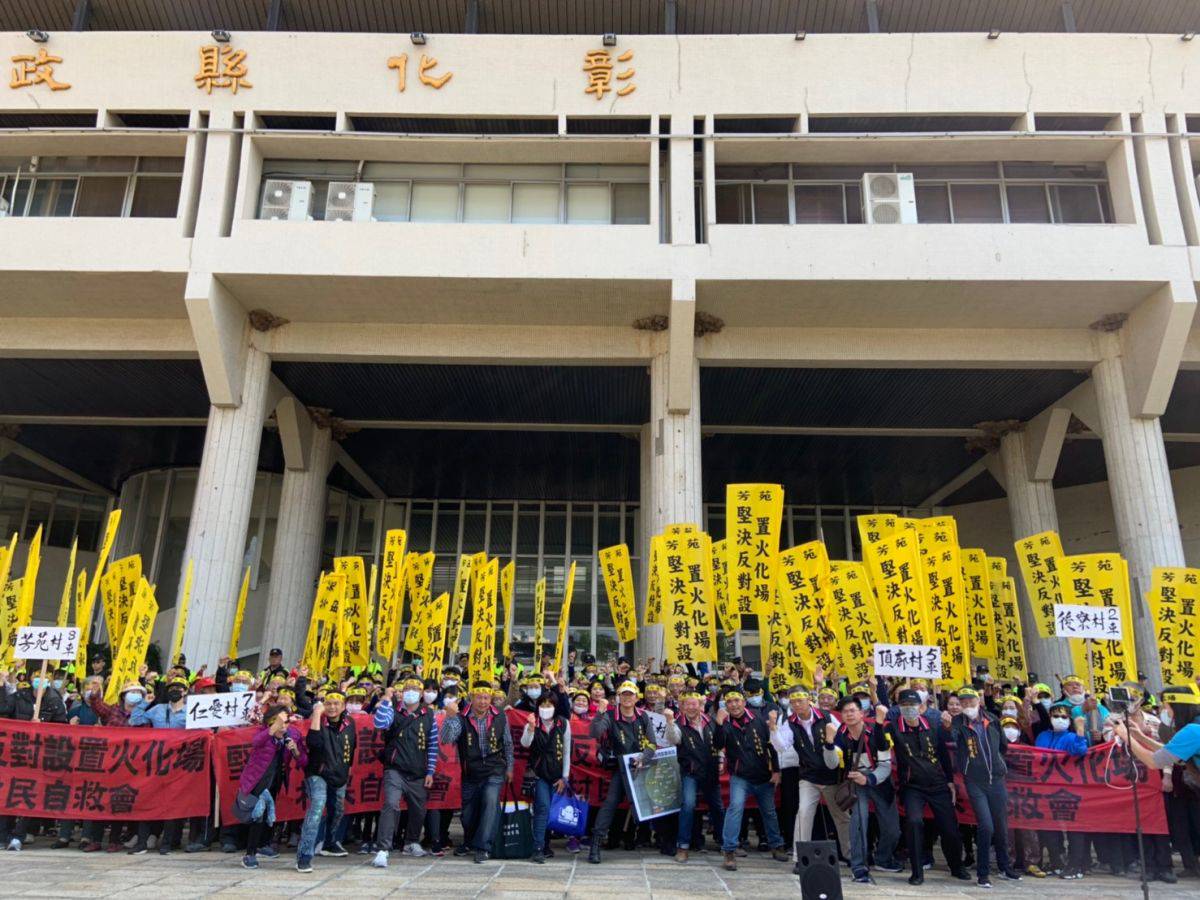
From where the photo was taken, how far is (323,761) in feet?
25.5

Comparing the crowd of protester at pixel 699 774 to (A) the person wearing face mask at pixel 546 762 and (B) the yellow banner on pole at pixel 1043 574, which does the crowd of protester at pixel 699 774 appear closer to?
(A) the person wearing face mask at pixel 546 762

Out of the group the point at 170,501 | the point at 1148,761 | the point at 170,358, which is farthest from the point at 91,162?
the point at 1148,761

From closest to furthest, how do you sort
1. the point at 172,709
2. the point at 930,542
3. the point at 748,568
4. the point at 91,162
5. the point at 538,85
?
the point at 172,709, the point at 930,542, the point at 748,568, the point at 538,85, the point at 91,162

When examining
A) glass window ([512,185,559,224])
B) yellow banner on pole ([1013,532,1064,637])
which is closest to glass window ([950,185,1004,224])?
yellow banner on pole ([1013,532,1064,637])

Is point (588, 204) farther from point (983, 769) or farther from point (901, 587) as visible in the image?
point (983, 769)

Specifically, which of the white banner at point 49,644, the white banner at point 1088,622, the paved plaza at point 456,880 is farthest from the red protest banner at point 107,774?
the white banner at point 1088,622

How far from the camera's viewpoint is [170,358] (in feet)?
63.5

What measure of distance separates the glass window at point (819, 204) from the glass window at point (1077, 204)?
16.3 ft

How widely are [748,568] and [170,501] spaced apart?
930 inches

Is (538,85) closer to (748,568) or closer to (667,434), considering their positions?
(667,434)

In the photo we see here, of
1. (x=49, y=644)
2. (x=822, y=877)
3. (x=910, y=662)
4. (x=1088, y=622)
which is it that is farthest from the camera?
(x=49, y=644)

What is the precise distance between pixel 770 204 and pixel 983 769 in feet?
46.6

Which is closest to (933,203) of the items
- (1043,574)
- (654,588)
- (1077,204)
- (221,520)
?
(1077,204)

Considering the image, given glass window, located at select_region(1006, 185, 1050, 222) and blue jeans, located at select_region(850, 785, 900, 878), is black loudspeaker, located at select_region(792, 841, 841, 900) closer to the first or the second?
blue jeans, located at select_region(850, 785, 900, 878)
